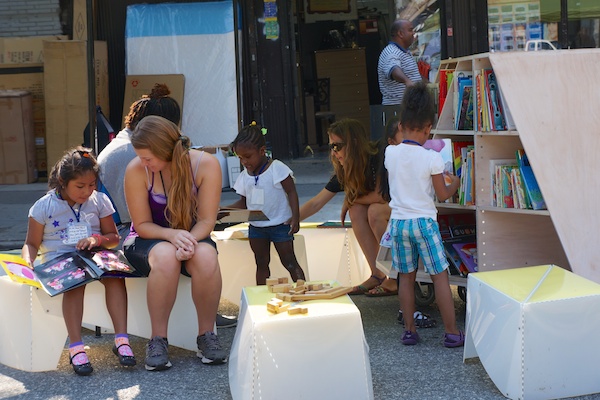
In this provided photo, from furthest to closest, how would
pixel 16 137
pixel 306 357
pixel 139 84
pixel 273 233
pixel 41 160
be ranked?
1. pixel 41 160
2. pixel 16 137
3. pixel 139 84
4. pixel 273 233
5. pixel 306 357

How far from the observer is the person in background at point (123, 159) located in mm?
5352

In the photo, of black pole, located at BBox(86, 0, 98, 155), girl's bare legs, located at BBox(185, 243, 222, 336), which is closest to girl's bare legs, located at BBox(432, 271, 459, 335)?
girl's bare legs, located at BBox(185, 243, 222, 336)

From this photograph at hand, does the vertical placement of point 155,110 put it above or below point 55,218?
above

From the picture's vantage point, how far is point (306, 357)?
3846mm

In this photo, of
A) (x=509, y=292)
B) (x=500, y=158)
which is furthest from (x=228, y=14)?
(x=509, y=292)

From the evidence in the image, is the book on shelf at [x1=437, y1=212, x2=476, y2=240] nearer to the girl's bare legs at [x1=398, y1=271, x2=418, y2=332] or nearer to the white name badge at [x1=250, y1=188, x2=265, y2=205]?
the girl's bare legs at [x1=398, y1=271, x2=418, y2=332]

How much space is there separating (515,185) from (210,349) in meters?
1.83

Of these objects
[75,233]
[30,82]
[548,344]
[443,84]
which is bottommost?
[548,344]

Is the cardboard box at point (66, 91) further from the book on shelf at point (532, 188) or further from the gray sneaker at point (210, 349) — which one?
the book on shelf at point (532, 188)

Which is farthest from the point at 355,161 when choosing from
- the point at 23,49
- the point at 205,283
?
the point at 23,49

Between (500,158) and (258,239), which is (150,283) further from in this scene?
(500,158)

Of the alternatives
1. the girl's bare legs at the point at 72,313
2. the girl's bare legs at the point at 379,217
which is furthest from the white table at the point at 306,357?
the girl's bare legs at the point at 379,217

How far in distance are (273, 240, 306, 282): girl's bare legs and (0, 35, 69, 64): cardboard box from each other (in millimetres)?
6757

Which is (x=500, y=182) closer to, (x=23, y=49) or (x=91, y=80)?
(x=91, y=80)
